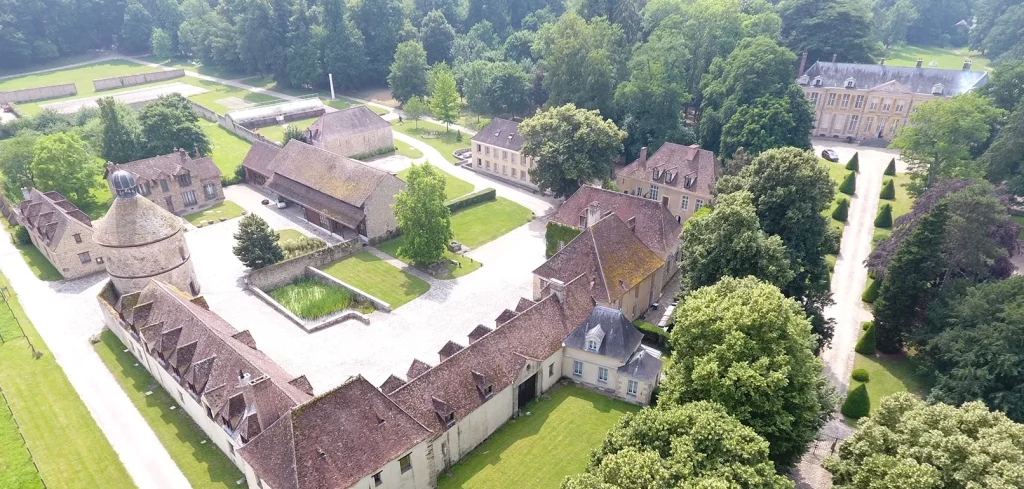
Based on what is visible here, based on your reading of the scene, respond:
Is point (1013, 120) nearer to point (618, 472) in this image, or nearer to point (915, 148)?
point (915, 148)

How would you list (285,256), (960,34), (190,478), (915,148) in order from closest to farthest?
(190,478) → (285,256) → (915,148) → (960,34)

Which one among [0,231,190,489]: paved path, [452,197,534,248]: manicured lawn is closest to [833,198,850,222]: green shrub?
[452,197,534,248]: manicured lawn

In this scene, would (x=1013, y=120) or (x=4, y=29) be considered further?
(x=4, y=29)

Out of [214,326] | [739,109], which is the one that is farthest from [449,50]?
[214,326]

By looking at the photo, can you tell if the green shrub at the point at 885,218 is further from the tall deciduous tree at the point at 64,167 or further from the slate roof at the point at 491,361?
the tall deciduous tree at the point at 64,167

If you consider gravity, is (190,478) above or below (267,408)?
below

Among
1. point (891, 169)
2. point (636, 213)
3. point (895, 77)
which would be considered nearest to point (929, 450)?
point (636, 213)

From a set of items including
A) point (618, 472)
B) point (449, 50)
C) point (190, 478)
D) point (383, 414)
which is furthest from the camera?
point (449, 50)
